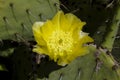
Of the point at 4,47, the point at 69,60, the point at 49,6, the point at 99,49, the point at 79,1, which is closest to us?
the point at 69,60

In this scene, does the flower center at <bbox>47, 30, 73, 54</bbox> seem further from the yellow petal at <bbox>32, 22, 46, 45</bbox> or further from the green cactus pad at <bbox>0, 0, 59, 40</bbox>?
the green cactus pad at <bbox>0, 0, 59, 40</bbox>

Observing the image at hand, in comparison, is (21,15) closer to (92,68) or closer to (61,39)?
(61,39)

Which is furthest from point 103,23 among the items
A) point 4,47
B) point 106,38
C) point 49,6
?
point 4,47

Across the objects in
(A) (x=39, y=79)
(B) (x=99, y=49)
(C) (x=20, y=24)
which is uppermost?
(C) (x=20, y=24)

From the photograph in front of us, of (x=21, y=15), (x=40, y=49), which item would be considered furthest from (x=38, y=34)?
(x=21, y=15)

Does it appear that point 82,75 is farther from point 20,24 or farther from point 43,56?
point 20,24

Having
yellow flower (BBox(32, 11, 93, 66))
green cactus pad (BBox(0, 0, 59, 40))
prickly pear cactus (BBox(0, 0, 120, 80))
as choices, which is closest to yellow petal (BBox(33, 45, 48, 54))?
yellow flower (BBox(32, 11, 93, 66))
